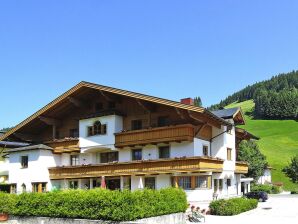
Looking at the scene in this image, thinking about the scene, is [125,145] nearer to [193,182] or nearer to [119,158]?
[119,158]

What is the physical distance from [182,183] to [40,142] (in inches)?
701

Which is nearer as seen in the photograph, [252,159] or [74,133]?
[74,133]

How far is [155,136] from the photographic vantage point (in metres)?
37.9

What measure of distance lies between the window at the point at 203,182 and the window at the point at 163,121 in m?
5.73

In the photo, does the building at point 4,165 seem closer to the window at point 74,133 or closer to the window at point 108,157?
the window at point 74,133

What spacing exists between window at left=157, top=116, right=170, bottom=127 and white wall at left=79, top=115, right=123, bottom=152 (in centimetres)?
421

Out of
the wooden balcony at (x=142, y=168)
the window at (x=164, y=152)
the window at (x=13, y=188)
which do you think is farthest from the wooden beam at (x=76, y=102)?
the window at (x=13, y=188)

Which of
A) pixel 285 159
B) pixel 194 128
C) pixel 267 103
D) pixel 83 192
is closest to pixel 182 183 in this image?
pixel 194 128

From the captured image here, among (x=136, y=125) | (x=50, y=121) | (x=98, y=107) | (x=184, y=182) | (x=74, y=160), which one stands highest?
(x=98, y=107)

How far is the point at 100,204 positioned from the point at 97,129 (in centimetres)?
1859

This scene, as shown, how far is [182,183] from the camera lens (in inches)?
1471

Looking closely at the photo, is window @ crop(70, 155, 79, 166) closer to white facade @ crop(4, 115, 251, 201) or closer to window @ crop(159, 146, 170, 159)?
white facade @ crop(4, 115, 251, 201)

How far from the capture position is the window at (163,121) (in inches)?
1545

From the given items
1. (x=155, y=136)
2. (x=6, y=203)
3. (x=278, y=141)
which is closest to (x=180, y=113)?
(x=155, y=136)
